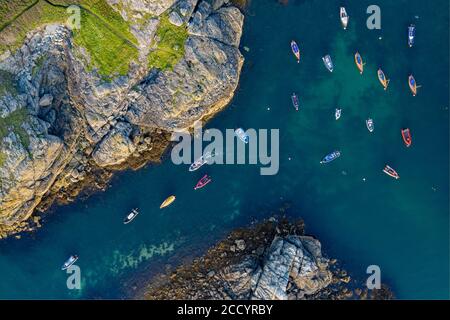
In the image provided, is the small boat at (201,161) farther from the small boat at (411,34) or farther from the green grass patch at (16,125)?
the small boat at (411,34)

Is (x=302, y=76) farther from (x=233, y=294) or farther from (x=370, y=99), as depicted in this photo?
(x=233, y=294)

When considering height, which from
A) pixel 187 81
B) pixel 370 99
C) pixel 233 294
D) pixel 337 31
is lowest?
pixel 233 294

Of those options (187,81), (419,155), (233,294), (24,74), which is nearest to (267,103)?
(187,81)

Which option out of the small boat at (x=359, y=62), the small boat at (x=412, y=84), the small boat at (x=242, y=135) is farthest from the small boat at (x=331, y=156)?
the small boat at (x=412, y=84)

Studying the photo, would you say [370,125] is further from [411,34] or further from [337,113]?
[411,34]

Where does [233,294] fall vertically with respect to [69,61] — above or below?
below

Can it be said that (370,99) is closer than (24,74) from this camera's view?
No

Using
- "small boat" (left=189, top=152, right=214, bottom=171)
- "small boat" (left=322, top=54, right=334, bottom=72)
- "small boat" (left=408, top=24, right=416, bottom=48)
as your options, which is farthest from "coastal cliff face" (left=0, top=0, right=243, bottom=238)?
"small boat" (left=408, top=24, right=416, bottom=48)
